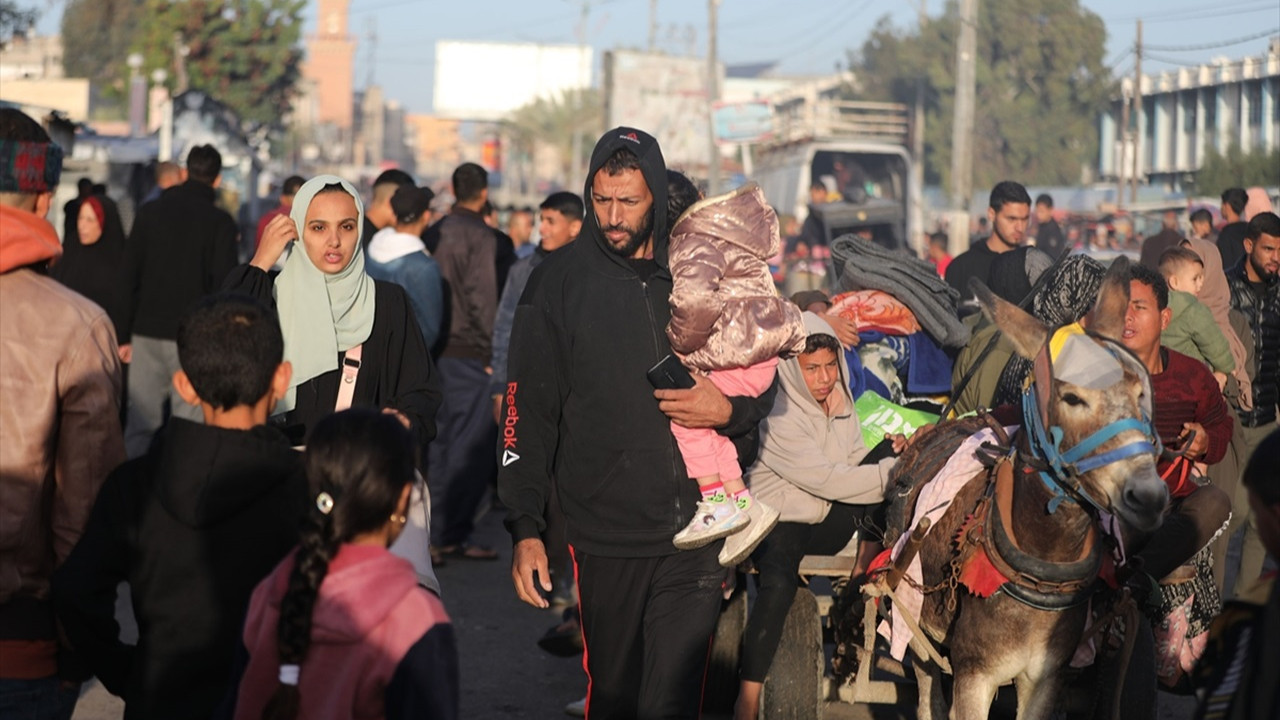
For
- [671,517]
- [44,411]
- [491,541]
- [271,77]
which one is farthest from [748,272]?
[271,77]

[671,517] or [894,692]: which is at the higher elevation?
[671,517]

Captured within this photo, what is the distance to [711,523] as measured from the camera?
4.68 m

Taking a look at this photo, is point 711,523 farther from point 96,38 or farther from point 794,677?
point 96,38

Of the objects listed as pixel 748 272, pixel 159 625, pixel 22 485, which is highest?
pixel 748 272

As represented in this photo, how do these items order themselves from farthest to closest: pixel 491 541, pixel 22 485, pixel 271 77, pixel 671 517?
1. pixel 271 77
2. pixel 491 541
3. pixel 671 517
4. pixel 22 485

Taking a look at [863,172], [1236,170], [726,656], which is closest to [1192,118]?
[1236,170]

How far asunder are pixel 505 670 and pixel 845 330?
2.27 meters

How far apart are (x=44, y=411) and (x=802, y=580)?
136 inches

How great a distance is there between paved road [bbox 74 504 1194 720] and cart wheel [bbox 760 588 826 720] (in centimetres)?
77

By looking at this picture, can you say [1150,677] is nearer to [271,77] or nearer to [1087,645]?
[1087,645]

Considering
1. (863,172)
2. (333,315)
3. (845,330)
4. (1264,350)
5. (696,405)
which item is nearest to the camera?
(696,405)

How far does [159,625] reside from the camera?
11.1 feet

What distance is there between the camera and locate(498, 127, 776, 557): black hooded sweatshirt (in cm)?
475

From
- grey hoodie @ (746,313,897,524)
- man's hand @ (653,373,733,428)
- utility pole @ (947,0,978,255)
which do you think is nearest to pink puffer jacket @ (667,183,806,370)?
man's hand @ (653,373,733,428)
